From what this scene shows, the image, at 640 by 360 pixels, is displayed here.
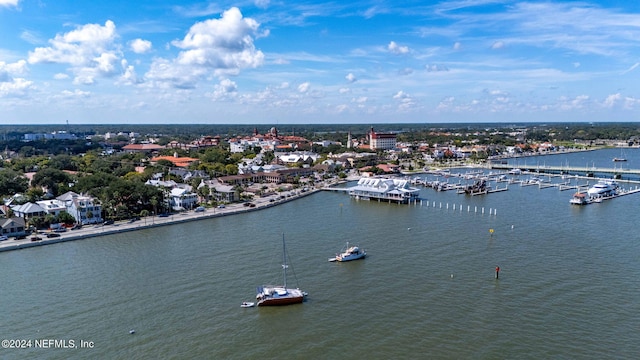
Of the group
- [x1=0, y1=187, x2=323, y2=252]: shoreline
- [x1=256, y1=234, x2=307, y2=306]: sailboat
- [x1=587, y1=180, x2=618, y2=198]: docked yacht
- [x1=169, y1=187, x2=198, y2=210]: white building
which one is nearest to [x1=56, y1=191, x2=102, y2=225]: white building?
[x1=0, y1=187, x2=323, y2=252]: shoreline

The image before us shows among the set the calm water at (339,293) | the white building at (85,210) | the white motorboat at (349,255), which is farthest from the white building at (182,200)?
the white motorboat at (349,255)

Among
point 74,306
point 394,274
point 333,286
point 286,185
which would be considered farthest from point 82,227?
point 286,185

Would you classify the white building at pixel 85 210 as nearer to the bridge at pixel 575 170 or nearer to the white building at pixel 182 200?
the white building at pixel 182 200

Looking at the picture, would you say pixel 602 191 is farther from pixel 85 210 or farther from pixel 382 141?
pixel 382 141

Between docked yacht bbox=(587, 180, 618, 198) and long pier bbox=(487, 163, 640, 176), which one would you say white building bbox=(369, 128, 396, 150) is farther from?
docked yacht bbox=(587, 180, 618, 198)

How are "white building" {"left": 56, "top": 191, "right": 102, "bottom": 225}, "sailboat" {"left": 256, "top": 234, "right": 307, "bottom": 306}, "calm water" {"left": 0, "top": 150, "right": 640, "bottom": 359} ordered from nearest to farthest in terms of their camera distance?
"calm water" {"left": 0, "top": 150, "right": 640, "bottom": 359}, "sailboat" {"left": 256, "top": 234, "right": 307, "bottom": 306}, "white building" {"left": 56, "top": 191, "right": 102, "bottom": 225}

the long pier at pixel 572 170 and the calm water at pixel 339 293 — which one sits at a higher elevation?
the long pier at pixel 572 170
